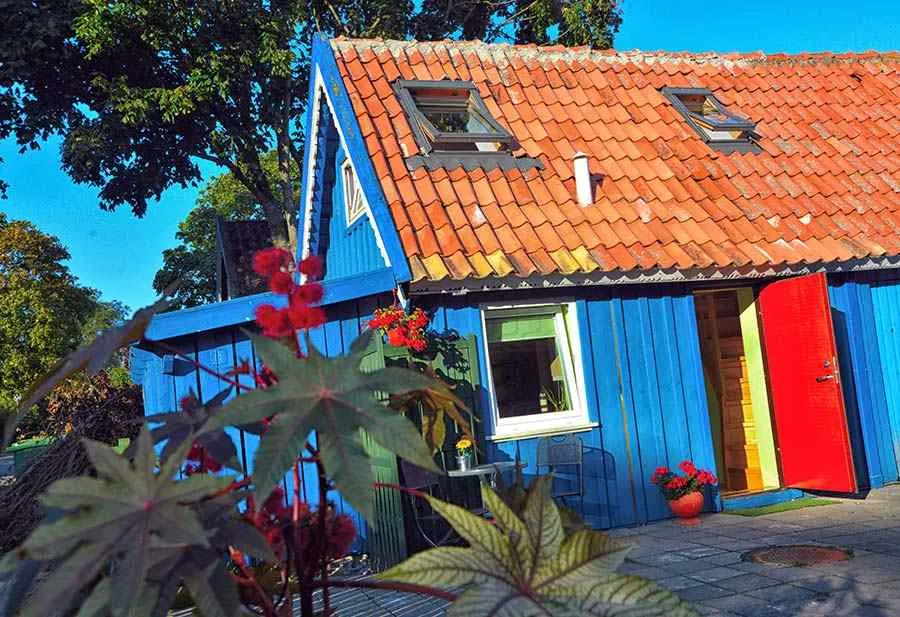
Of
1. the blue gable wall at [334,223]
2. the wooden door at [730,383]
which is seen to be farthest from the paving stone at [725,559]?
the blue gable wall at [334,223]

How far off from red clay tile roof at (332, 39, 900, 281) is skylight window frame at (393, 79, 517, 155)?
0.14 meters

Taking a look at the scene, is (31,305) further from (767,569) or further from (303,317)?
(303,317)

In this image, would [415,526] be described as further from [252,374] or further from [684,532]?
[252,374]

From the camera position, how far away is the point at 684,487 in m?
8.01

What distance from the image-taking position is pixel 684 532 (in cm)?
743

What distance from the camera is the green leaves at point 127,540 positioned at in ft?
3.43

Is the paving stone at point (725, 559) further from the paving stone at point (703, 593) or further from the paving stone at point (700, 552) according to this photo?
the paving stone at point (703, 593)

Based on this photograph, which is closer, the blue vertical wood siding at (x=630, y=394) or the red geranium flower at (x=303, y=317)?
the red geranium flower at (x=303, y=317)

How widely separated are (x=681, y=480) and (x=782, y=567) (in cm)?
227

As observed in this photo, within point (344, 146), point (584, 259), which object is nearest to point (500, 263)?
point (584, 259)

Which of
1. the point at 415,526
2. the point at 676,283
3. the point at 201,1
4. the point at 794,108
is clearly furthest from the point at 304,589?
the point at 201,1

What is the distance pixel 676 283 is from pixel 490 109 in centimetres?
304

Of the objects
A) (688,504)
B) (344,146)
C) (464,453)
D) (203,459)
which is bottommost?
(688,504)

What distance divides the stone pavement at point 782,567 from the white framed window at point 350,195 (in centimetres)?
528
